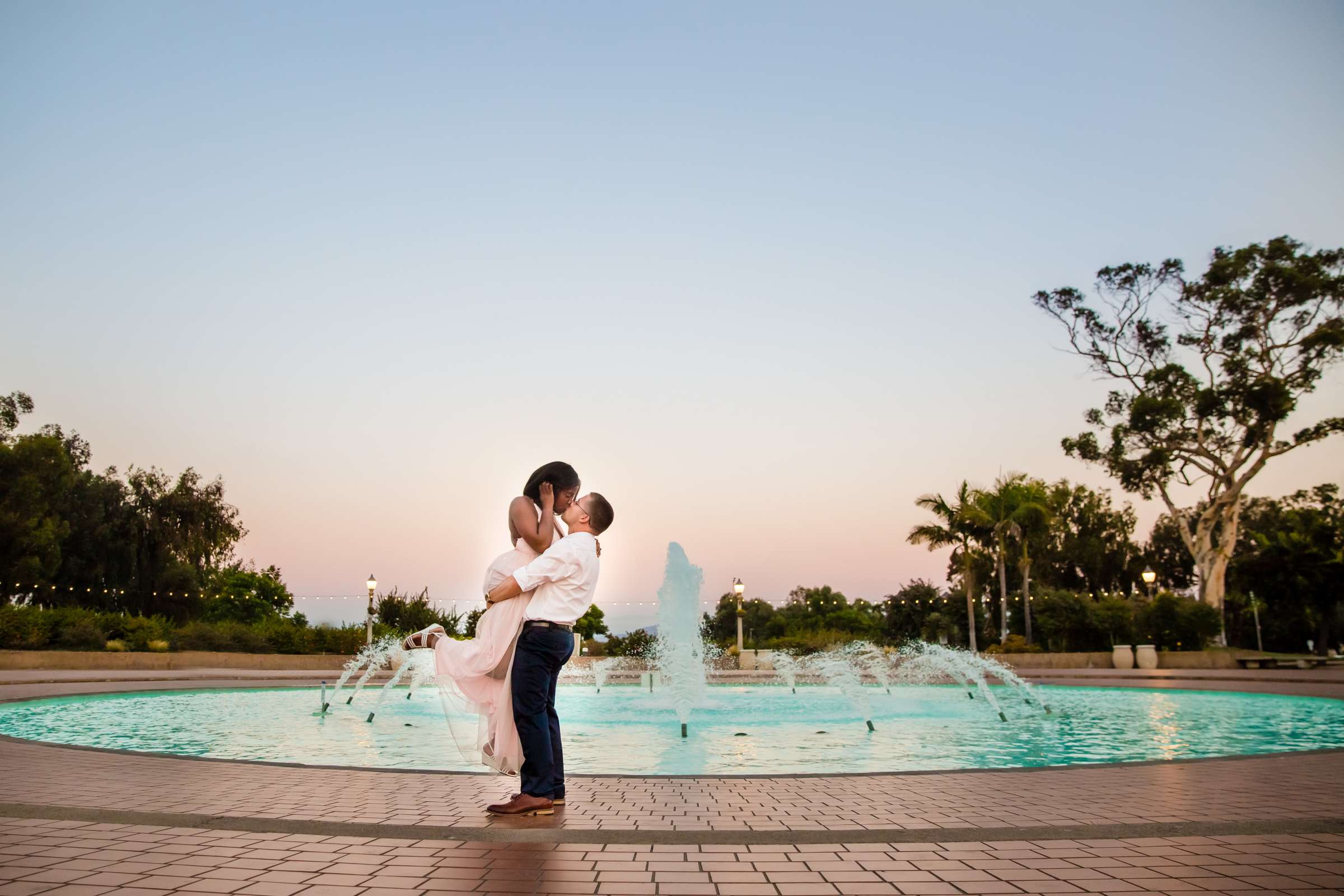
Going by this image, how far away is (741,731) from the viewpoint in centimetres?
1060

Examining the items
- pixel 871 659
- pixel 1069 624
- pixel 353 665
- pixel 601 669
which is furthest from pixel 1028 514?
pixel 353 665

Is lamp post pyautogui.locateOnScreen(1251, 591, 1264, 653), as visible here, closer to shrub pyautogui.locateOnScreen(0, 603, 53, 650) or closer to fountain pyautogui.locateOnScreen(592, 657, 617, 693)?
fountain pyautogui.locateOnScreen(592, 657, 617, 693)

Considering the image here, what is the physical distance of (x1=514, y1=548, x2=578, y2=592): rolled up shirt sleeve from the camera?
4.62m

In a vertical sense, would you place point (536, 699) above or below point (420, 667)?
above

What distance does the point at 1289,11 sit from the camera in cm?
1379

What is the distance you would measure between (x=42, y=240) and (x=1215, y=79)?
27867mm

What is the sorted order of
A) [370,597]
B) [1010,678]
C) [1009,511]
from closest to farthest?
[1010,678], [370,597], [1009,511]

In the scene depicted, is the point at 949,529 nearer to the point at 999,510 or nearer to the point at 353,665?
the point at 999,510

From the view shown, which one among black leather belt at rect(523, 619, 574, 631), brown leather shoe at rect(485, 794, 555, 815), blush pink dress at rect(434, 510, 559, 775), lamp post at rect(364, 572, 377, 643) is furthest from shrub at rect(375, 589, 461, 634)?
black leather belt at rect(523, 619, 574, 631)

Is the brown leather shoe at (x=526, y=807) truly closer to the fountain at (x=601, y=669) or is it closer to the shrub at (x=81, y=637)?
the fountain at (x=601, y=669)

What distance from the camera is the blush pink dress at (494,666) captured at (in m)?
4.85

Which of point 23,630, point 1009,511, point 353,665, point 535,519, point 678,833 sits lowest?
point 353,665

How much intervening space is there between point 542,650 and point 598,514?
0.89 metres

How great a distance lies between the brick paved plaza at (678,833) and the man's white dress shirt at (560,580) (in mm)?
1131
